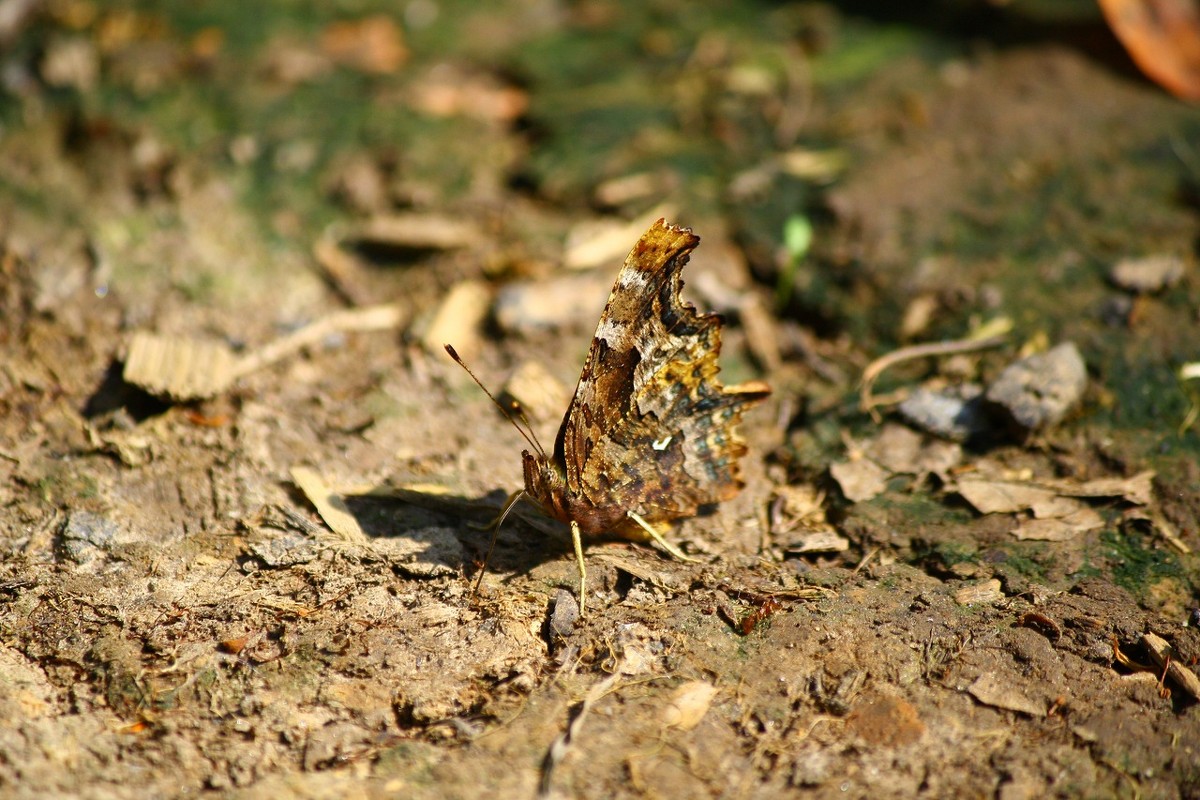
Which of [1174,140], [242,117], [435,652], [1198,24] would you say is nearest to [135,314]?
[242,117]

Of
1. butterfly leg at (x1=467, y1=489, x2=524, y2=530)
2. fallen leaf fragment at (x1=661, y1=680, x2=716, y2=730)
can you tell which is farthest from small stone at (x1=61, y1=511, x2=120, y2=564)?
fallen leaf fragment at (x1=661, y1=680, x2=716, y2=730)

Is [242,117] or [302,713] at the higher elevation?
[242,117]

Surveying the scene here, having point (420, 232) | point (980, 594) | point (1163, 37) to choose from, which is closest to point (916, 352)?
point (980, 594)

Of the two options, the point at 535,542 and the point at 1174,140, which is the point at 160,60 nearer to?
the point at 535,542

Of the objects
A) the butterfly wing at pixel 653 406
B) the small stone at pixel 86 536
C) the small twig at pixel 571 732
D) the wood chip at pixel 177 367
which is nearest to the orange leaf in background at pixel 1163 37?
the butterfly wing at pixel 653 406

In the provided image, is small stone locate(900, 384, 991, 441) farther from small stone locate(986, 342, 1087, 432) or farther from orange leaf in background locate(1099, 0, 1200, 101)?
orange leaf in background locate(1099, 0, 1200, 101)

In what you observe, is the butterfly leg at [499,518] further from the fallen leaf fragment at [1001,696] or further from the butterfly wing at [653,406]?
the fallen leaf fragment at [1001,696]
